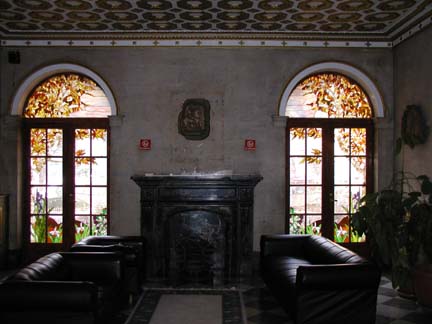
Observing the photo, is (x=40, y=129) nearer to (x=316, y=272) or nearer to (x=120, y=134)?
(x=120, y=134)

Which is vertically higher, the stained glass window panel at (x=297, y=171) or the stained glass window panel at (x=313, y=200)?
the stained glass window panel at (x=297, y=171)

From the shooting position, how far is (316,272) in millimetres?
4168

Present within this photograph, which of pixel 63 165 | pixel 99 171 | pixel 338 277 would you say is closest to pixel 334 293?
pixel 338 277

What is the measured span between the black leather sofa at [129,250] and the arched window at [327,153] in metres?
2.54

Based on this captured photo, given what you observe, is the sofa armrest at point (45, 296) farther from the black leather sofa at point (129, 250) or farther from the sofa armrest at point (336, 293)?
the sofa armrest at point (336, 293)

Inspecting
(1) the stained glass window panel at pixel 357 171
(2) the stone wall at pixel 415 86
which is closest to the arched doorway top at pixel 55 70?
(1) the stained glass window panel at pixel 357 171

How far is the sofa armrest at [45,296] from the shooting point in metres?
3.50

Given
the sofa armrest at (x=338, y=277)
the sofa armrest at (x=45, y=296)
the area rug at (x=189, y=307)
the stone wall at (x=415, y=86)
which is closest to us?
the sofa armrest at (x=45, y=296)

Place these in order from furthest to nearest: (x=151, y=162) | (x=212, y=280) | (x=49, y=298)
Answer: (x=151, y=162), (x=212, y=280), (x=49, y=298)

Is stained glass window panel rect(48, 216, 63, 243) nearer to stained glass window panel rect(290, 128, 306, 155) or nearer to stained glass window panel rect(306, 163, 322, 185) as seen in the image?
stained glass window panel rect(290, 128, 306, 155)

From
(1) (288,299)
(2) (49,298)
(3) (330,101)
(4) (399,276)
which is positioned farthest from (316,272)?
(3) (330,101)

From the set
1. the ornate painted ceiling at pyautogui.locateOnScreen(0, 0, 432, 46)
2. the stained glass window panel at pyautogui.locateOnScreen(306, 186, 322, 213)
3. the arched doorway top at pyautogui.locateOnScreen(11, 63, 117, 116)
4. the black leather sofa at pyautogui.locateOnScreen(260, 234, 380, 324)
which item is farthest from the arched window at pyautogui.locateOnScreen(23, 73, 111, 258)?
the black leather sofa at pyautogui.locateOnScreen(260, 234, 380, 324)

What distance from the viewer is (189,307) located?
16.7 feet

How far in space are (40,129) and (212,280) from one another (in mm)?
3581
